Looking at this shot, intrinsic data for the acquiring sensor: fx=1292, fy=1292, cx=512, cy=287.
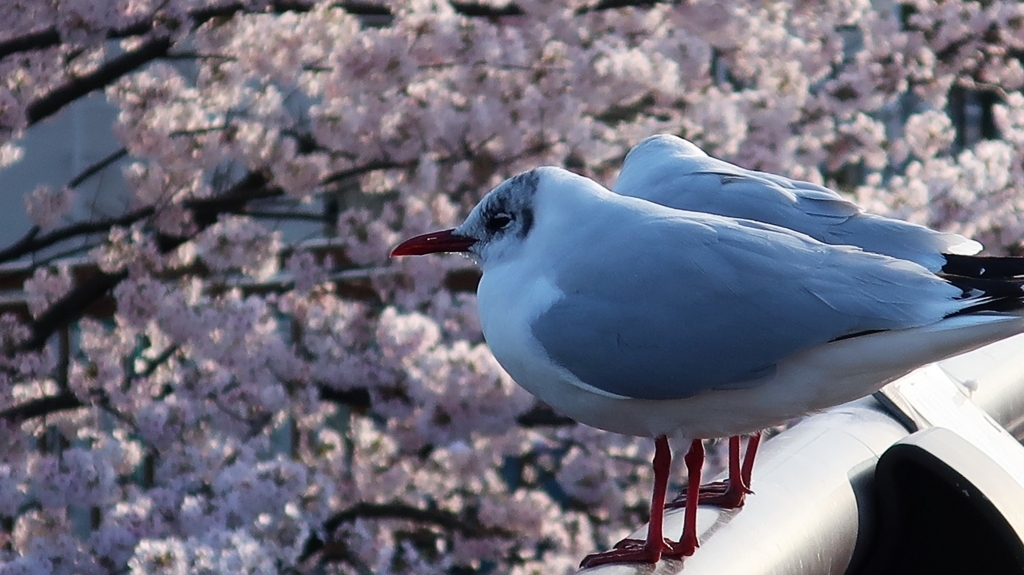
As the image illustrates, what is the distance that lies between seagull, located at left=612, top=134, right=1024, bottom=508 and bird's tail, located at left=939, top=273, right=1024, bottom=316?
0.08 metres

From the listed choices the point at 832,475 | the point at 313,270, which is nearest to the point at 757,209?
the point at 832,475

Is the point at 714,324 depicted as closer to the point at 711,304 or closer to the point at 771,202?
the point at 711,304

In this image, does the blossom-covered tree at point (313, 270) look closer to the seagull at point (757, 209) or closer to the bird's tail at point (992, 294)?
the seagull at point (757, 209)

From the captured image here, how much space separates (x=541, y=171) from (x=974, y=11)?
13.0ft

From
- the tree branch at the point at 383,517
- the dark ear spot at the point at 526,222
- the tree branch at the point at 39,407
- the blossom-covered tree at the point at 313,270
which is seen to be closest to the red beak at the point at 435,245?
the dark ear spot at the point at 526,222

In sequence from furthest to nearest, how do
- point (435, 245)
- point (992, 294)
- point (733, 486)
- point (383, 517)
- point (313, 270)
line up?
point (383, 517) < point (313, 270) < point (435, 245) < point (733, 486) < point (992, 294)

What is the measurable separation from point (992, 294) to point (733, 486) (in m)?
0.42

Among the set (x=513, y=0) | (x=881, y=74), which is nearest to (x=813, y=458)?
(x=513, y=0)

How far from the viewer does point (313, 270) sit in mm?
3719

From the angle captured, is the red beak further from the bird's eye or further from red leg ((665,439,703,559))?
red leg ((665,439,703,559))

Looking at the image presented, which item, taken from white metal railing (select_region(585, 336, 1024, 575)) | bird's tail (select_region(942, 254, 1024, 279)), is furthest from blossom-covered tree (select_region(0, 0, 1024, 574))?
bird's tail (select_region(942, 254, 1024, 279))

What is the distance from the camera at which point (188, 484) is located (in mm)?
3393

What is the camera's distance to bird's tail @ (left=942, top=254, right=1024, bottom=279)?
4.98 ft

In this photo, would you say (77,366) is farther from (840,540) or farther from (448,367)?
(840,540)
